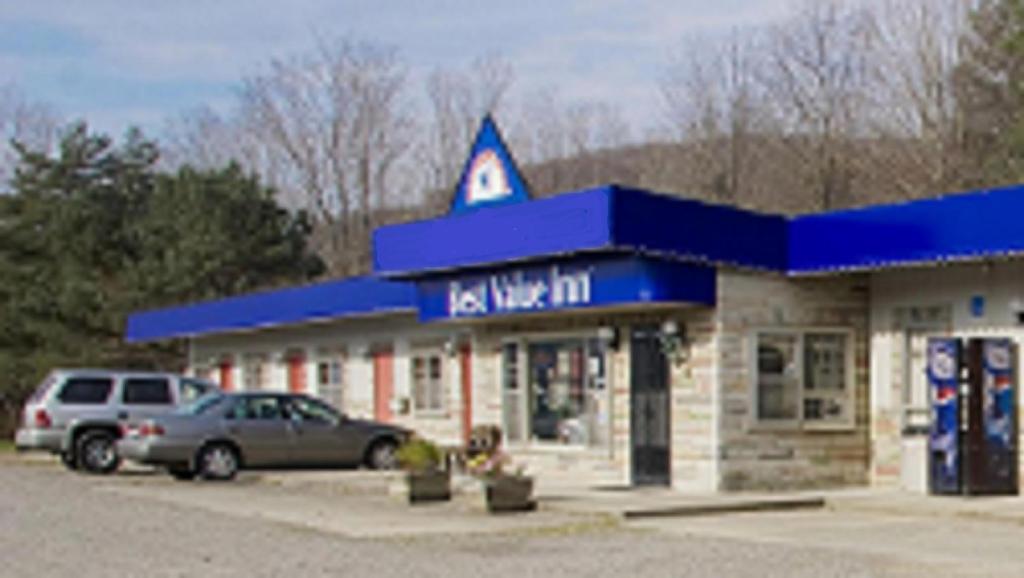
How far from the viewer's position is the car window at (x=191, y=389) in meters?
26.5

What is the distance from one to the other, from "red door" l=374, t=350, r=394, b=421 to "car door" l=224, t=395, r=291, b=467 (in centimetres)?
488

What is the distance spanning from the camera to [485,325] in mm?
24000

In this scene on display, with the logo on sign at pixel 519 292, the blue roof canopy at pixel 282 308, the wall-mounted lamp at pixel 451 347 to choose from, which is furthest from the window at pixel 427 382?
the logo on sign at pixel 519 292

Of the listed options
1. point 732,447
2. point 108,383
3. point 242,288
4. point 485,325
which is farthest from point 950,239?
point 242,288

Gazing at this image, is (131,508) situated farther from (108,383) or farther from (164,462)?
(108,383)

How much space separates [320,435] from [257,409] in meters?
1.15

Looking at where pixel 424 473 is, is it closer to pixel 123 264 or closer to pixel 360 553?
pixel 360 553

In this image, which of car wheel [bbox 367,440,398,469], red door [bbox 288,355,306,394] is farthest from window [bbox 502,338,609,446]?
→ red door [bbox 288,355,306,394]

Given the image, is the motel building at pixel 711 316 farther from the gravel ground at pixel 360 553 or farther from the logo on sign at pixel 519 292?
the gravel ground at pixel 360 553

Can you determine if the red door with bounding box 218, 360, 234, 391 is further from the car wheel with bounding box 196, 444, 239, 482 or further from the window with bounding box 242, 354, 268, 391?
the car wheel with bounding box 196, 444, 239, 482

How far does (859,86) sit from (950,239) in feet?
81.1

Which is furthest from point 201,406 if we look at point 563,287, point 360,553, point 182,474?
point 360,553

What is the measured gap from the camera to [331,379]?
3092cm

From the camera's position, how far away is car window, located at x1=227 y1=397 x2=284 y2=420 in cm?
2325
